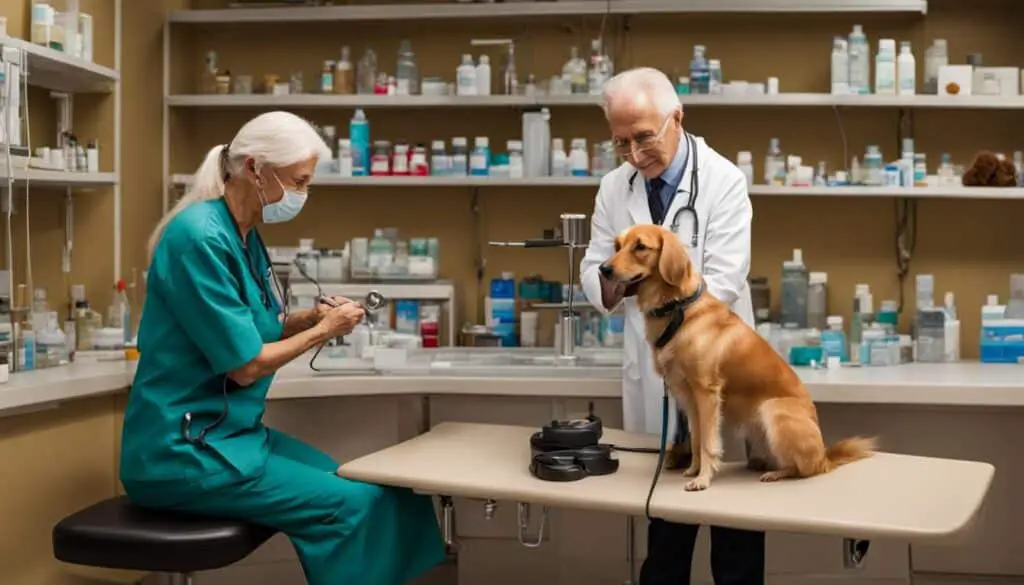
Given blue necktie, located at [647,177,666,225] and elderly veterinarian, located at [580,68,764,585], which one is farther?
blue necktie, located at [647,177,666,225]

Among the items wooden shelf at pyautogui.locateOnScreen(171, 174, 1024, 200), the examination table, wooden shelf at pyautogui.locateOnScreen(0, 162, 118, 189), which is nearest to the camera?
the examination table

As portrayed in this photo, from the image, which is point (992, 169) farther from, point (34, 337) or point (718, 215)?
point (34, 337)

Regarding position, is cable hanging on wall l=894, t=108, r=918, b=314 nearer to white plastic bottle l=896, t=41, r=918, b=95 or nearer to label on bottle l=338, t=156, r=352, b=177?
white plastic bottle l=896, t=41, r=918, b=95

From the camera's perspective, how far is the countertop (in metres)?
3.14

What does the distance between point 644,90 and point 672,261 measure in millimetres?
605

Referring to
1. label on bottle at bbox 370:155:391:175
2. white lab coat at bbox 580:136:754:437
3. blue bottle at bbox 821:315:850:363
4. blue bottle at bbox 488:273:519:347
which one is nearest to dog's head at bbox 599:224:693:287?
white lab coat at bbox 580:136:754:437

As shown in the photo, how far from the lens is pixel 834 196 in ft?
13.6

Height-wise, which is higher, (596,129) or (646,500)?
(596,129)

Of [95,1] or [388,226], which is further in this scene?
[388,226]

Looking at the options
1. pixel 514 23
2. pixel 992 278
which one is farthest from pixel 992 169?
pixel 514 23

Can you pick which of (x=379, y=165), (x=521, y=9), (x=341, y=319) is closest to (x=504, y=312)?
(x=379, y=165)

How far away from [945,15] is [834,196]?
74 cm

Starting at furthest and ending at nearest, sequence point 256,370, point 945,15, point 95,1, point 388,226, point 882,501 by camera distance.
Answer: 1. point 388,226
2. point 945,15
3. point 95,1
4. point 256,370
5. point 882,501

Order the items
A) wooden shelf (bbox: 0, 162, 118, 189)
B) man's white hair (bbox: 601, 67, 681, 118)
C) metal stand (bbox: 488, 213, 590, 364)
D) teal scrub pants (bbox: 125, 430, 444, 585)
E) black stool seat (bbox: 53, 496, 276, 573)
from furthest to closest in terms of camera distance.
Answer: metal stand (bbox: 488, 213, 590, 364) < wooden shelf (bbox: 0, 162, 118, 189) < man's white hair (bbox: 601, 67, 681, 118) < teal scrub pants (bbox: 125, 430, 444, 585) < black stool seat (bbox: 53, 496, 276, 573)
